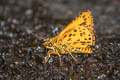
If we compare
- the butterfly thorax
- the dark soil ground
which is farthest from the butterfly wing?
the dark soil ground

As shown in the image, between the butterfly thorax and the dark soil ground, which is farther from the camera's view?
the butterfly thorax

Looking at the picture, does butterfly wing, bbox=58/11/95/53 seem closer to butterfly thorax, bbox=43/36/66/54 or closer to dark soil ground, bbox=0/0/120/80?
butterfly thorax, bbox=43/36/66/54

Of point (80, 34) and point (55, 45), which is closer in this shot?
point (80, 34)

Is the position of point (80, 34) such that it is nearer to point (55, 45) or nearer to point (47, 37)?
point (55, 45)

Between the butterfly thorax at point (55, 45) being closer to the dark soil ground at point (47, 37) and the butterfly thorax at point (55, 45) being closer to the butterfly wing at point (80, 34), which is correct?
the butterfly wing at point (80, 34)

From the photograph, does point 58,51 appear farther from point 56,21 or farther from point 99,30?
point 56,21

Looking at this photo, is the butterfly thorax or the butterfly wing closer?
the butterfly wing

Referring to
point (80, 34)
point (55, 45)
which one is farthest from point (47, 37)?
point (80, 34)

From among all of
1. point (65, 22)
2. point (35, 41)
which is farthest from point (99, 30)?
point (35, 41)
